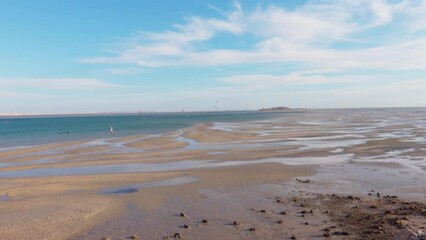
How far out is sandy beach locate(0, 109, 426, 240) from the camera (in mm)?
11383

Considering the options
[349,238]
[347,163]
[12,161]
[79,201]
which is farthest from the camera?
[12,161]

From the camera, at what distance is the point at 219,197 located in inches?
608

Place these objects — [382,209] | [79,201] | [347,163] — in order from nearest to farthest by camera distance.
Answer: [382,209] → [79,201] → [347,163]

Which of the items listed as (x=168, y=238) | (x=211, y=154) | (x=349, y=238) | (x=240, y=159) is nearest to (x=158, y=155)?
(x=211, y=154)

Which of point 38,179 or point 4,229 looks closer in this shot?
point 4,229

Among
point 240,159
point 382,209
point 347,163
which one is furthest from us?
point 240,159

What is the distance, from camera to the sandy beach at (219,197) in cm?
1138

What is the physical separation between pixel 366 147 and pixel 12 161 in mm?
28835

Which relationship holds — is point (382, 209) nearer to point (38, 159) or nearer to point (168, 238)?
point (168, 238)

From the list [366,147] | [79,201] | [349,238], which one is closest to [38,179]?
[79,201]

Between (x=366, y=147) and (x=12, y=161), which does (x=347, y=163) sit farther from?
(x=12, y=161)

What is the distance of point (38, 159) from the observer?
2994 centimetres

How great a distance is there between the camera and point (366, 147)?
3120 cm

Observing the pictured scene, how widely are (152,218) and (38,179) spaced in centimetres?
1076
